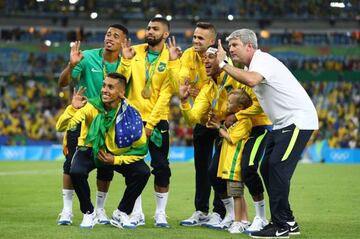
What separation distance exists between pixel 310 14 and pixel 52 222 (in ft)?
131

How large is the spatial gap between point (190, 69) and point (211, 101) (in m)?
0.53

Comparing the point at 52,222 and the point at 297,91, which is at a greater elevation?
the point at 297,91

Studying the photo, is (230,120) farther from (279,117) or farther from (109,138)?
(109,138)

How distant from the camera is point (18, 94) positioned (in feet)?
140

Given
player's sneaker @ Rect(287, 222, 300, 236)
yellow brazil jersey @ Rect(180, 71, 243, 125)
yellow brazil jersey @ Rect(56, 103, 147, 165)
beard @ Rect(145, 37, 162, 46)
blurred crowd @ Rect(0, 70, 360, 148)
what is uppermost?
beard @ Rect(145, 37, 162, 46)

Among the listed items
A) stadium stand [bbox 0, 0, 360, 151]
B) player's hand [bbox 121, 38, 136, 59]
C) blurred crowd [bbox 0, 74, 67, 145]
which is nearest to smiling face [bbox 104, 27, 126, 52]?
player's hand [bbox 121, 38, 136, 59]

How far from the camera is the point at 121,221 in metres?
9.48

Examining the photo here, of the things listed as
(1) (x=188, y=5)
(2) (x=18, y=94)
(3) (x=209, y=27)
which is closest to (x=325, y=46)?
(1) (x=188, y=5)

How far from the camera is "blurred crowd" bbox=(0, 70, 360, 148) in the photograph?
37656 millimetres

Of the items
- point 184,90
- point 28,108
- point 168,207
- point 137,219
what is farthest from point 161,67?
point 28,108

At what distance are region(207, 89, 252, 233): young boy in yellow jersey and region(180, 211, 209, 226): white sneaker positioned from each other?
28.6 inches

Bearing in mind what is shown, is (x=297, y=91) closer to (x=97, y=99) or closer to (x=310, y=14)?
(x=97, y=99)

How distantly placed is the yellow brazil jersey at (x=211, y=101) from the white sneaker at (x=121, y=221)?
1.38 metres

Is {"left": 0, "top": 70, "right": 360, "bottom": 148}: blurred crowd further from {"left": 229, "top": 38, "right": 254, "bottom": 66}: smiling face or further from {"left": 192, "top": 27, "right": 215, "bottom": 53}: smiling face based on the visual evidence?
{"left": 229, "top": 38, "right": 254, "bottom": 66}: smiling face
